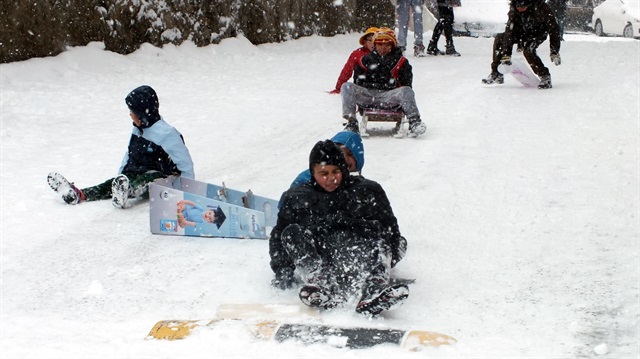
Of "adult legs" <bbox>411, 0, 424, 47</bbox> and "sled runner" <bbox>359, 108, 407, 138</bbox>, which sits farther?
"adult legs" <bbox>411, 0, 424, 47</bbox>

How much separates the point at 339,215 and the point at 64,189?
103 inches

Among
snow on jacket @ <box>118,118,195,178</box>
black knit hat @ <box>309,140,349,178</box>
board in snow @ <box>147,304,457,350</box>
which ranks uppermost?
black knit hat @ <box>309,140,349,178</box>

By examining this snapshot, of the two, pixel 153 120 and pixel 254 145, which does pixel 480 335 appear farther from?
pixel 254 145

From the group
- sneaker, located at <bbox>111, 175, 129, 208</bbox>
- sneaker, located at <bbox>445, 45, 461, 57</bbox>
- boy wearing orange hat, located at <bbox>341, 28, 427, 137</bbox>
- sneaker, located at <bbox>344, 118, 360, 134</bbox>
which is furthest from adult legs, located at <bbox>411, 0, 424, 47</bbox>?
sneaker, located at <bbox>111, 175, 129, 208</bbox>

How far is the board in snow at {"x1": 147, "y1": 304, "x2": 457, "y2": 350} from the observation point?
145 inches

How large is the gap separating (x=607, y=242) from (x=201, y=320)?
2.51 metres

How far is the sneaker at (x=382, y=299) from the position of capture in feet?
12.9

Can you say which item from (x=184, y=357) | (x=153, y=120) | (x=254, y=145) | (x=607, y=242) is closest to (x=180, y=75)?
(x=254, y=145)

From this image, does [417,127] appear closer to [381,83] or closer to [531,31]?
[381,83]

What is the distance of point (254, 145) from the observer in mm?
8156

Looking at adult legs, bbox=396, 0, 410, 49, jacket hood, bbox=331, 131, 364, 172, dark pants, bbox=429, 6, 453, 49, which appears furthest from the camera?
adult legs, bbox=396, 0, 410, 49

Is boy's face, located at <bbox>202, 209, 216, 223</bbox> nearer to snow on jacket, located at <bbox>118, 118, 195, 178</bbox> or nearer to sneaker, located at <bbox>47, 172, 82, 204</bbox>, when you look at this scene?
snow on jacket, located at <bbox>118, 118, 195, 178</bbox>

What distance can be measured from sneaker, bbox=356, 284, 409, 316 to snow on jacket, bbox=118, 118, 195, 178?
100.0 inches

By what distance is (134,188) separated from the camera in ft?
20.1
